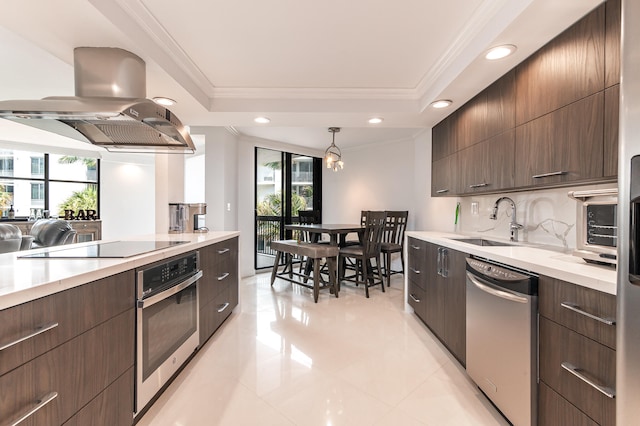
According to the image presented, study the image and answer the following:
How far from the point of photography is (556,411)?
1.17m

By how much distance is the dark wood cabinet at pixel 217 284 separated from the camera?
7.38 feet

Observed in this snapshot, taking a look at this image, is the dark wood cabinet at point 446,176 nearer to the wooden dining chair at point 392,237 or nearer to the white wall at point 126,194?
the wooden dining chair at point 392,237

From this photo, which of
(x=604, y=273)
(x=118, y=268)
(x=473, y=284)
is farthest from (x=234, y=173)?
(x=604, y=273)

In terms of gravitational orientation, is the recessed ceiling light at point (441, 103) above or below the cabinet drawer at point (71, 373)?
above

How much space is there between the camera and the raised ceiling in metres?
1.54

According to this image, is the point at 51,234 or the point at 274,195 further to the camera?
the point at 274,195

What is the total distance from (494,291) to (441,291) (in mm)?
828

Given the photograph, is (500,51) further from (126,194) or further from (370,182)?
(126,194)

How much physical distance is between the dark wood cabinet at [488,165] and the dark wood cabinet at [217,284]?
2288mm

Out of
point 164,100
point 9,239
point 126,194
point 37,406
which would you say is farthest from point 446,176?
point 126,194

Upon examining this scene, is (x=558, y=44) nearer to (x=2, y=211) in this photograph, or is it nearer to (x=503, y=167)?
(x=503, y=167)

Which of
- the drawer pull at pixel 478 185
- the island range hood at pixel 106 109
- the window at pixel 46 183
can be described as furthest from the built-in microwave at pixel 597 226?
the window at pixel 46 183

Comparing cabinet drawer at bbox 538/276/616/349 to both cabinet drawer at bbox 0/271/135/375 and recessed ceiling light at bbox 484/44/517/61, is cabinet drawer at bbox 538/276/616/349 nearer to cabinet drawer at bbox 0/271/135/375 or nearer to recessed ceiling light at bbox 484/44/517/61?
recessed ceiling light at bbox 484/44/517/61

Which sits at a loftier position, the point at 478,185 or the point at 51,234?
the point at 478,185
